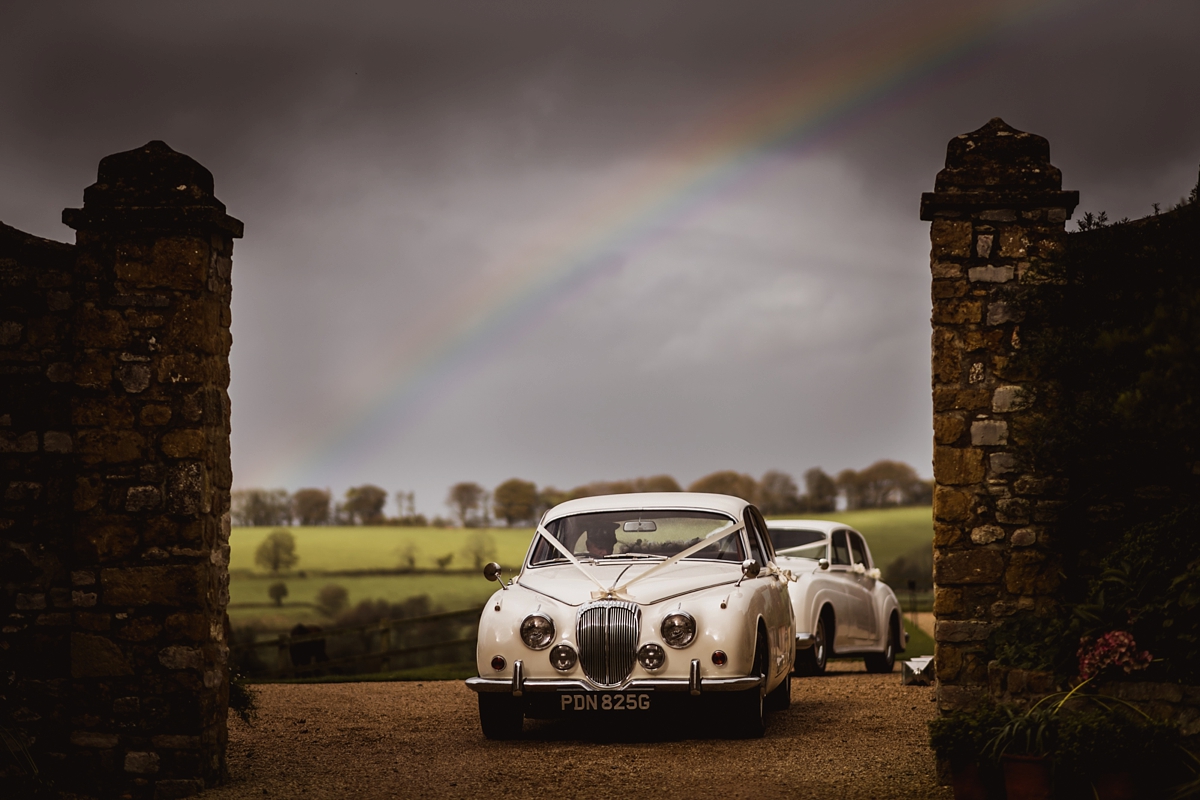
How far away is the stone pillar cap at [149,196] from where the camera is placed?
7.13m

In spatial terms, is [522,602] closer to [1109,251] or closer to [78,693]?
[78,693]

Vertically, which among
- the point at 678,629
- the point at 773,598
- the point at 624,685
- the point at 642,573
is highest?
the point at 642,573

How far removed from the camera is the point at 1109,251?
25.2 feet

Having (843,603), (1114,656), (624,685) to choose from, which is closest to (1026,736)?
(1114,656)

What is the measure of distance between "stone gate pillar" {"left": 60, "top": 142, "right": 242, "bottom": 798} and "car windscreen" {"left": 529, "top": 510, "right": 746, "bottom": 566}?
3.15m

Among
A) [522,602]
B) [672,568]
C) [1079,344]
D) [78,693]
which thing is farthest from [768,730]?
[78,693]

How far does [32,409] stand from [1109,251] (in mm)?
6680

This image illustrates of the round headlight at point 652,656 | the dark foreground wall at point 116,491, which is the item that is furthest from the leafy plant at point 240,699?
the round headlight at point 652,656

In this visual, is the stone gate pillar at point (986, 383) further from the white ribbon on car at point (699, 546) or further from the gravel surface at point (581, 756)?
the white ribbon on car at point (699, 546)

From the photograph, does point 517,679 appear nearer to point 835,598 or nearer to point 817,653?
point 817,653

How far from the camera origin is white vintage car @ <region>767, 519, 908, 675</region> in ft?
42.6

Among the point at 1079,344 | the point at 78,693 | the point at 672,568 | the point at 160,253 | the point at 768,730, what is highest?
the point at 160,253

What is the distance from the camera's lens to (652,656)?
826cm

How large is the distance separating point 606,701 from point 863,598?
6.77 meters
